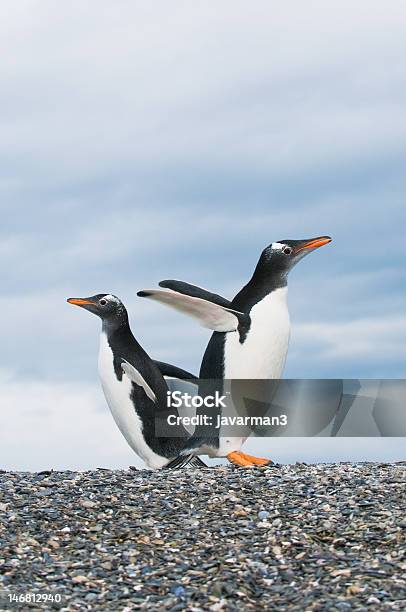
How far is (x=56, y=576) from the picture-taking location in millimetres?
5336

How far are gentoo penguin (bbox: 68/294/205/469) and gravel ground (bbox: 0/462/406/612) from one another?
71 cm

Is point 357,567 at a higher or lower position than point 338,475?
lower

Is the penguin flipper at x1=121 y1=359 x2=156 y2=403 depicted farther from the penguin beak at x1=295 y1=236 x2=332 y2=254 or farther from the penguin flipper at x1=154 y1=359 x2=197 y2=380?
the penguin beak at x1=295 y1=236 x2=332 y2=254

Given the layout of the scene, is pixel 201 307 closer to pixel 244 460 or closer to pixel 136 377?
Answer: pixel 136 377

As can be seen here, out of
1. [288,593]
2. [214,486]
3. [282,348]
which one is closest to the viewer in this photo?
[288,593]

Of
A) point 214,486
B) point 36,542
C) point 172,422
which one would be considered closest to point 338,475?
point 214,486

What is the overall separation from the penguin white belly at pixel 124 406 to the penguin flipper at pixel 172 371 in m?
0.39

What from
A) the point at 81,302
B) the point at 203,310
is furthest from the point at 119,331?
the point at 203,310

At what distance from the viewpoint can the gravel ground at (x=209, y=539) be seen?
5.04 metres

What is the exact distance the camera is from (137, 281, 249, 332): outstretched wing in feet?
23.3

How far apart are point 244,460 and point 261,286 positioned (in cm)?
127

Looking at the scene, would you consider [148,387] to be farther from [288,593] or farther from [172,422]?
[288,593]

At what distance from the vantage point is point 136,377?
7.61 meters

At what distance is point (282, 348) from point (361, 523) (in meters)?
1.84
